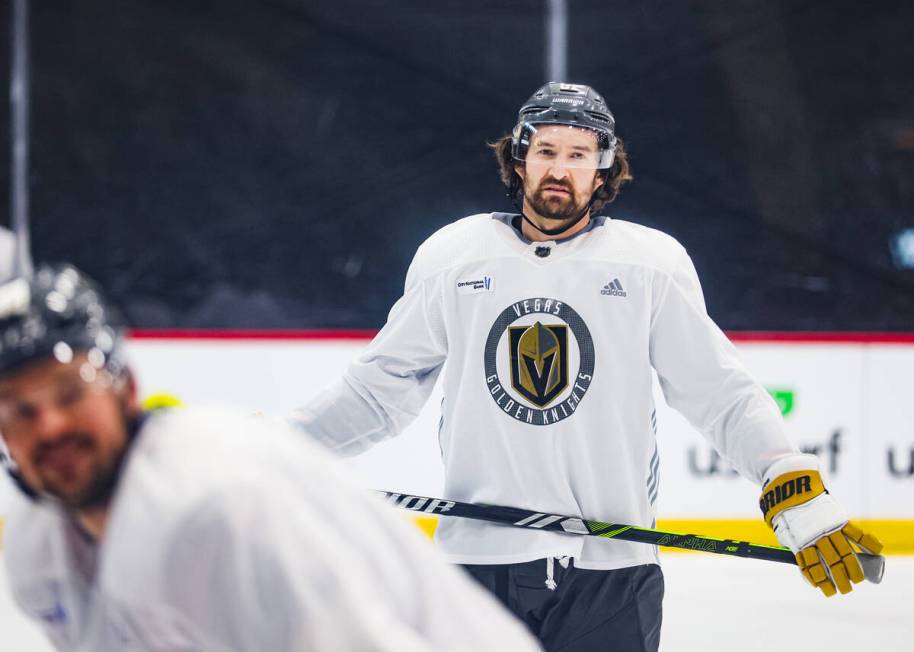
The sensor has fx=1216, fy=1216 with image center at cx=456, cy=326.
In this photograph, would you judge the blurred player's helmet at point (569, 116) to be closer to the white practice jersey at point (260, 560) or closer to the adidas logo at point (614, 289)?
the adidas logo at point (614, 289)

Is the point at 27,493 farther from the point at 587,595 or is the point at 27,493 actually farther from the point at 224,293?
the point at 224,293

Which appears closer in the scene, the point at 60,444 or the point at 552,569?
the point at 60,444

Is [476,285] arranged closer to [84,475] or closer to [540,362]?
[540,362]

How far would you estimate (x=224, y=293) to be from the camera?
4.21 meters

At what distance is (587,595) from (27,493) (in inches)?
39.6

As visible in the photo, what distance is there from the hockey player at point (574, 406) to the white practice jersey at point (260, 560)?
0.91 m

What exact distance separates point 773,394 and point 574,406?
202 cm

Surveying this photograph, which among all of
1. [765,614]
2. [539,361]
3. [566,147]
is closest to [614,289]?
[539,361]

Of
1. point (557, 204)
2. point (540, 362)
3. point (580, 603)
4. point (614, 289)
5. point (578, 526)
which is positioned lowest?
point (580, 603)

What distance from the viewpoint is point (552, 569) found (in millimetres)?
1720

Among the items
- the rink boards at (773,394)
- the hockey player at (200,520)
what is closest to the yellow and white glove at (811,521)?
the hockey player at (200,520)

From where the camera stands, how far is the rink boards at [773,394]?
11.8 ft

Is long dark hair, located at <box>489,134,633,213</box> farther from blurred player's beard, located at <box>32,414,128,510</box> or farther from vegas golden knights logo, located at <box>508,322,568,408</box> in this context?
blurred player's beard, located at <box>32,414,128,510</box>

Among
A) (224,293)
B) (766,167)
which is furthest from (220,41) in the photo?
(766,167)
